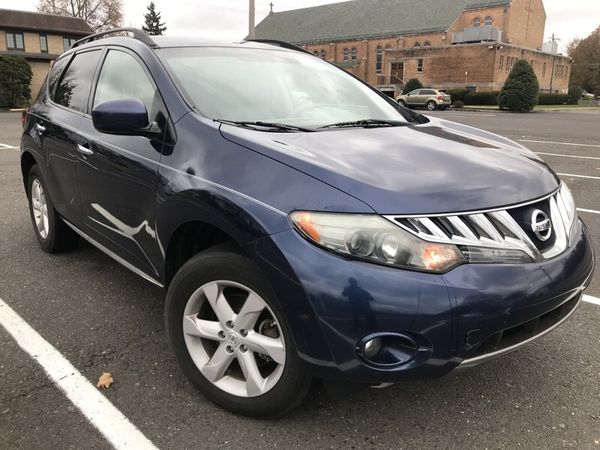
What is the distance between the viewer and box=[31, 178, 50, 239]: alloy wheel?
4.35 m

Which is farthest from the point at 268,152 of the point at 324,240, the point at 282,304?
the point at 282,304

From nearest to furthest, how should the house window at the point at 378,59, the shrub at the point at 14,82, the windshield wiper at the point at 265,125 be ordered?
the windshield wiper at the point at 265,125
the shrub at the point at 14,82
the house window at the point at 378,59

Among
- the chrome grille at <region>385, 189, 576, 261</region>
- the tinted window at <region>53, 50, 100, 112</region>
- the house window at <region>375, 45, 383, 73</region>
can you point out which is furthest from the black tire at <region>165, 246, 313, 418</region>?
the house window at <region>375, 45, 383, 73</region>

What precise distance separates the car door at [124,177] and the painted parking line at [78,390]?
0.64 metres

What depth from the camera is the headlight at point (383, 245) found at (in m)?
1.88

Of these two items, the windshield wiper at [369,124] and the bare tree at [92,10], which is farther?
the bare tree at [92,10]

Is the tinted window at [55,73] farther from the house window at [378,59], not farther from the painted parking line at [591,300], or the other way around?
the house window at [378,59]

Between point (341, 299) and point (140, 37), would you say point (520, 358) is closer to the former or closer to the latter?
point (341, 299)

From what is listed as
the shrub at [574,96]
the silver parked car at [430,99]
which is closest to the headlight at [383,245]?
the silver parked car at [430,99]

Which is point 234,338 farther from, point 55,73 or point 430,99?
point 430,99

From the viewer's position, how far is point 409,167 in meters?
2.21

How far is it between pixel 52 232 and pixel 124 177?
1.79 meters

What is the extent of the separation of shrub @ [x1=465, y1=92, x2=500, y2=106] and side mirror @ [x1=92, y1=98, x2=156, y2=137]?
139 feet

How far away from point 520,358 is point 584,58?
84.8 m
